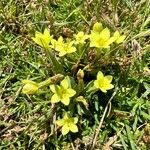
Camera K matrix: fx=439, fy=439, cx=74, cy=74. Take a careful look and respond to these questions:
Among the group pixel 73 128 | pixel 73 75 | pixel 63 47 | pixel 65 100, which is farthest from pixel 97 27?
pixel 73 128

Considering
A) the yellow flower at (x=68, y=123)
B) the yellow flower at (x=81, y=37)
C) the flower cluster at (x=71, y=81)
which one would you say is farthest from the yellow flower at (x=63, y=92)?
the yellow flower at (x=81, y=37)

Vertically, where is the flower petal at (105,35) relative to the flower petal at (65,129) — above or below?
above

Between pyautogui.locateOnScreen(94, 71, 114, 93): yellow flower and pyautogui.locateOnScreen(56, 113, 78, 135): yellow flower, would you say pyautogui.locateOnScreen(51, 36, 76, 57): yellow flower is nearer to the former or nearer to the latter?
pyautogui.locateOnScreen(94, 71, 114, 93): yellow flower

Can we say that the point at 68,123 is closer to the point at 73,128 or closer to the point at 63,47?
the point at 73,128

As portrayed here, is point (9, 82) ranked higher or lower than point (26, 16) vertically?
lower

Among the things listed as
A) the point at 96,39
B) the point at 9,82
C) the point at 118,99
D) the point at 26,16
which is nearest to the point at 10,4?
the point at 26,16

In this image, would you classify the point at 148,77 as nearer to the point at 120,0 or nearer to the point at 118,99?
the point at 118,99

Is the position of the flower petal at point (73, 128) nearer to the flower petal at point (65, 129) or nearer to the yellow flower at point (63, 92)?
the flower petal at point (65, 129)
